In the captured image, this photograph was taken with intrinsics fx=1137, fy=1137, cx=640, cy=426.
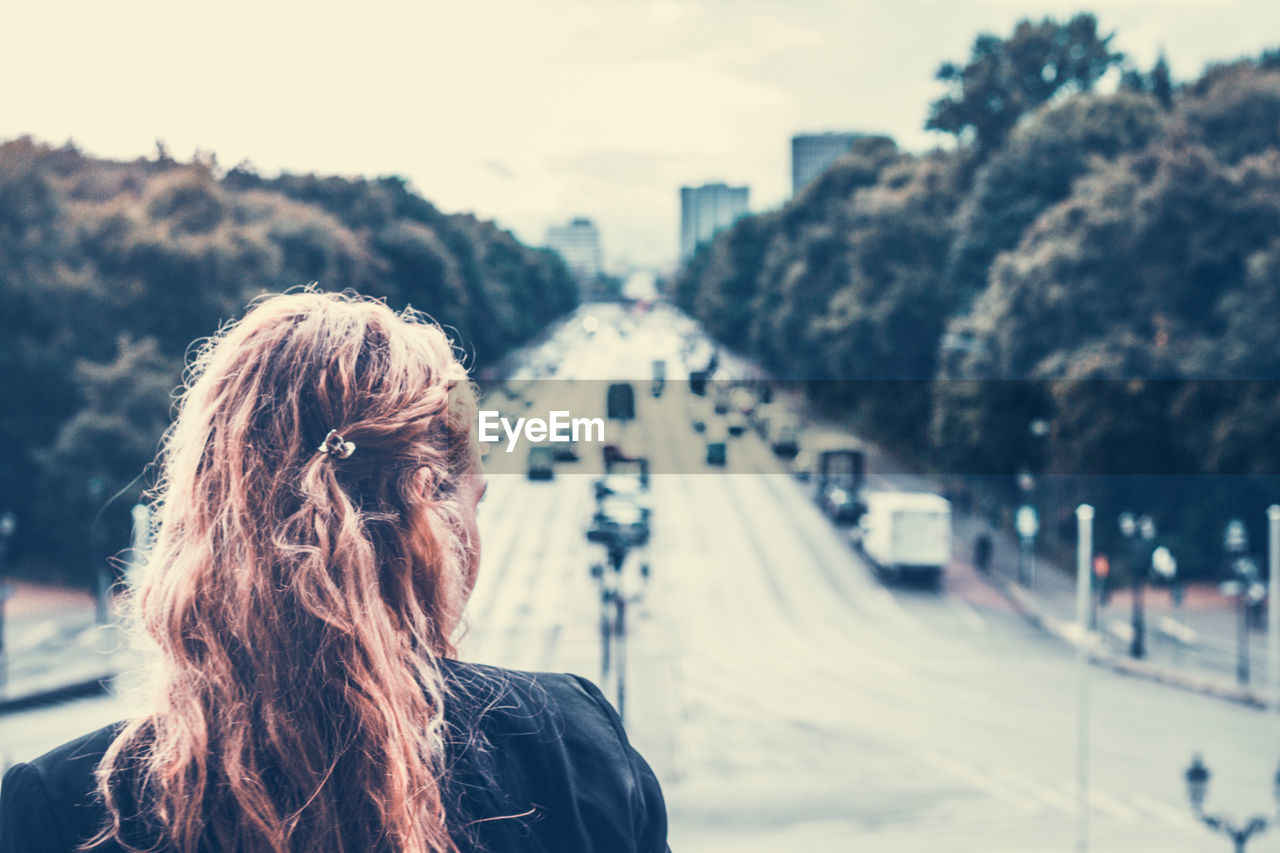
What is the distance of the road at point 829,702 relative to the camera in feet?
54.3

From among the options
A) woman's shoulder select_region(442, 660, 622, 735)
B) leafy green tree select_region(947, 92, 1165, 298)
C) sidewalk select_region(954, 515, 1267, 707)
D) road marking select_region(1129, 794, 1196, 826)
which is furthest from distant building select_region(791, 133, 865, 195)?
woman's shoulder select_region(442, 660, 622, 735)

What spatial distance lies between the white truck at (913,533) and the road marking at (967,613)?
95 centimetres

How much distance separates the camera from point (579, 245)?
341 feet

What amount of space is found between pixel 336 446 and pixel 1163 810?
18.4 metres

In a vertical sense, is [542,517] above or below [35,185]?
below

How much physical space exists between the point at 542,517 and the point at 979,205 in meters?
17.1

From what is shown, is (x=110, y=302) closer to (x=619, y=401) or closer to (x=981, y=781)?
(x=981, y=781)

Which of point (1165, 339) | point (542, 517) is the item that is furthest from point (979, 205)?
point (542, 517)

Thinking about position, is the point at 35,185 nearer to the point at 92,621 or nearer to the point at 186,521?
the point at 92,621

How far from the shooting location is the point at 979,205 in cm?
3634

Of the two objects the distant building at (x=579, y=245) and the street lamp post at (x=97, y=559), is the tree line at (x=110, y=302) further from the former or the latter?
the distant building at (x=579, y=245)

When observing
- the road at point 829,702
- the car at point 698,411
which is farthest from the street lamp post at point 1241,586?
the car at point 698,411

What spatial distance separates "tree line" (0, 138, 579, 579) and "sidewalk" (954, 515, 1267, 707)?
1548cm

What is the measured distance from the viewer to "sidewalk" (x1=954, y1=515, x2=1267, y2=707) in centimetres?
2266
